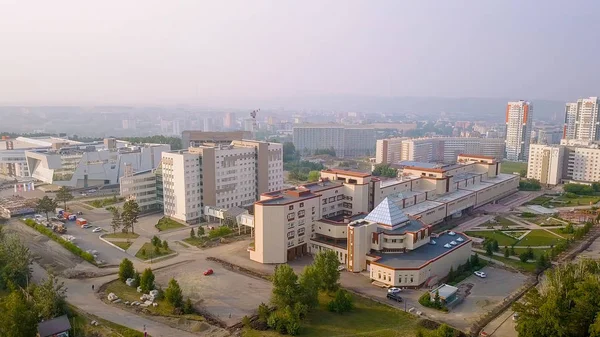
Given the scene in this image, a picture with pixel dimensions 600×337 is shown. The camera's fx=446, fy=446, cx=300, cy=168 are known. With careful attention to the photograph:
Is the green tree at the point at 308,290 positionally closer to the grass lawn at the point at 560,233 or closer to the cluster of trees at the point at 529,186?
the grass lawn at the point at 560,233

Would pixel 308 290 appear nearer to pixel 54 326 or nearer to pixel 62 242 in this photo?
pixel 54 326

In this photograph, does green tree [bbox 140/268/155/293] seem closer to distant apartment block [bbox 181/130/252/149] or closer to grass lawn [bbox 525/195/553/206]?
distant apartment block [bbox 181/130/252/149]

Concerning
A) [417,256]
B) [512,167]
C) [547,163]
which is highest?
[547,163]

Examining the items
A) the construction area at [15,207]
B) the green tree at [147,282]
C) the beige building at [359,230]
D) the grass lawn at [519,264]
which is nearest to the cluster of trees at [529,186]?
the beige building at [359,230]

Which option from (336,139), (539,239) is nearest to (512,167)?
(336,139)

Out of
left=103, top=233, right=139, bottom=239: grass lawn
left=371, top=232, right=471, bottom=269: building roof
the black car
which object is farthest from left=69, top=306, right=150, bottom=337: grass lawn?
left=371, top=232, right=471, bottom=269: building roof

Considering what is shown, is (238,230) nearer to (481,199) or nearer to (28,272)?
(28,272)

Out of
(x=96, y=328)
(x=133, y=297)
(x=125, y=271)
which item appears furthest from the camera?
(x=125, y=271)
